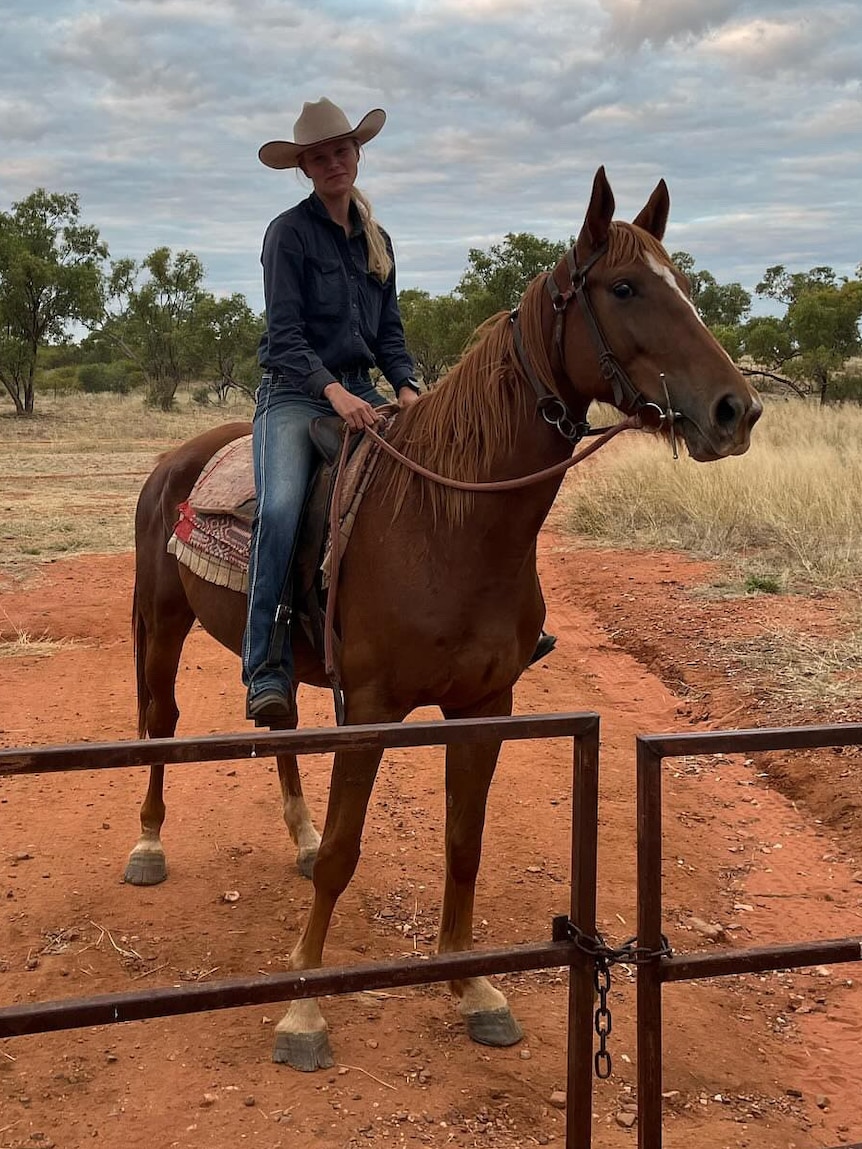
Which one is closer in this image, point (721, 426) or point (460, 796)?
point (721, 426)

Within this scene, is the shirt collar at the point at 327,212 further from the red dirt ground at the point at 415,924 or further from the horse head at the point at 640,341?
the red dirt ground at the point at 415,924

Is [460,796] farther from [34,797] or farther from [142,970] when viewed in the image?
[34,797]

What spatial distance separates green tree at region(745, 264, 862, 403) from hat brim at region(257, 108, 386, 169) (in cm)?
2423

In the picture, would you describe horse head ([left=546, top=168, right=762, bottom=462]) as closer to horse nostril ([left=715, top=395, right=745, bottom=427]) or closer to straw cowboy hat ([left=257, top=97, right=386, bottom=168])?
horse nostril ([left=715, top=395, right=745, bottom=427])

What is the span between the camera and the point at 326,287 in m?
3.65

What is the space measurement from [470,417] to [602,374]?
0.53 meters

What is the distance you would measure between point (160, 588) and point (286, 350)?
1680 millimetres

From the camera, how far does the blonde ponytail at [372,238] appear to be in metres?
3.74

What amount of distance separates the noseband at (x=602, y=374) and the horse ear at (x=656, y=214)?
331 millimetres

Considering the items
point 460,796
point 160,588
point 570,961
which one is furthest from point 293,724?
point 570,961

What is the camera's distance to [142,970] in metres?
3.74

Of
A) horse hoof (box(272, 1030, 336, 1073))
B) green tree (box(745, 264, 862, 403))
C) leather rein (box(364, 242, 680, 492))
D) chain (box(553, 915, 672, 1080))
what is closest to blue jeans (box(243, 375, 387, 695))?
leather rein (box(364, 242, 680, 492))

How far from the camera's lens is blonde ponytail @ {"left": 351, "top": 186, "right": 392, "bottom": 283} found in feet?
12.3

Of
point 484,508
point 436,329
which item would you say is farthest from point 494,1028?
point 436,329
